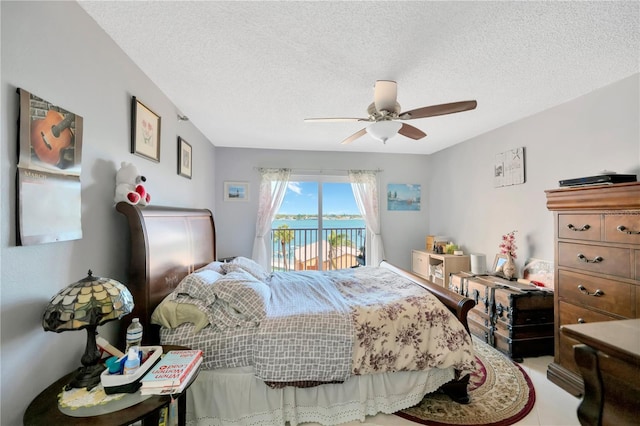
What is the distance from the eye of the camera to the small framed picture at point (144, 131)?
1898mm

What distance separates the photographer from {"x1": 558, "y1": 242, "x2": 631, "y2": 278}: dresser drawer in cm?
182

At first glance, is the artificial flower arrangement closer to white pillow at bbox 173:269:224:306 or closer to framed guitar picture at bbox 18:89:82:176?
white pillow at bbox 173:269:224:306

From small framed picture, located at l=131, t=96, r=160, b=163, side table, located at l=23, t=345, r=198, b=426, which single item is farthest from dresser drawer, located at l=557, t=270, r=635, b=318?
small framed picture, located at l=131, t=96, r=160, b=163

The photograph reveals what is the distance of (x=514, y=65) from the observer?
6.35 feet

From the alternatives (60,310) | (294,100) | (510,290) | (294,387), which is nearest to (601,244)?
(510,290)

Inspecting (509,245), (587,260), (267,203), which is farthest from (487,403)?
(267,203)

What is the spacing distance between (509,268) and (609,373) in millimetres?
2807

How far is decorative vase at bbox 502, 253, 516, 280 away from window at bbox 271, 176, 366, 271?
232cm

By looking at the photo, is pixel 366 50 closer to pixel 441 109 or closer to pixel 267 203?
pixel 441 109

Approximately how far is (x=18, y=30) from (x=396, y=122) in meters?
2.13

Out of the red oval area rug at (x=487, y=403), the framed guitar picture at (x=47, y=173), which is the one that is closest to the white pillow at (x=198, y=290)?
the framed guitar picture at (x=47, y=173)

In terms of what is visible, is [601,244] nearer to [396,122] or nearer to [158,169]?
[396,122]

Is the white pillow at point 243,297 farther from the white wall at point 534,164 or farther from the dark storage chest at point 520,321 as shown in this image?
the white wall at point 534,164

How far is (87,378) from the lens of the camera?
1.14 metres
